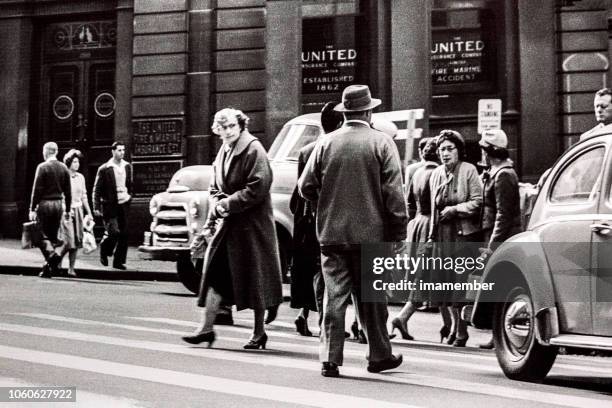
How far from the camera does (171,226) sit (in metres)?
14.6

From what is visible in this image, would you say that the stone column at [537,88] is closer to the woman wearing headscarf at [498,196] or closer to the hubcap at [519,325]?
the woman wearing headscarf at [498,196]

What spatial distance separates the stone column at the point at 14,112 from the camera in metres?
24.6

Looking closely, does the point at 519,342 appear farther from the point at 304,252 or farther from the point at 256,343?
the point at 304,252

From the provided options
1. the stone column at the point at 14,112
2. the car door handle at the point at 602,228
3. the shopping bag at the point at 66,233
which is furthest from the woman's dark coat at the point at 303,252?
the stone column at the point at 14,112

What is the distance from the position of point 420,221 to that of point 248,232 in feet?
7.47

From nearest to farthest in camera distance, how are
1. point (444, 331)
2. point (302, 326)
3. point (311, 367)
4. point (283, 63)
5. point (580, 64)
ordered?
point (311, 367) → point (444, 331) → point (302, 326) → point (580, 64) → point (283, 63)

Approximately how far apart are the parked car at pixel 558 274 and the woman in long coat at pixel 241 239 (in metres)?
1.89

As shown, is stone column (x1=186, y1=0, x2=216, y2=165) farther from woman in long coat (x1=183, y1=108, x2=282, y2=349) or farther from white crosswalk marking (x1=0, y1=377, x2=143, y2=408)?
white crosswalk marking (x1=0, y1=377, x2=143, y2=408)

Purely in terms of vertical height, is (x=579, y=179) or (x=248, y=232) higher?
(x=579, y=179)

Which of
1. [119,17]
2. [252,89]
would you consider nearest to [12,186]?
[119,17]

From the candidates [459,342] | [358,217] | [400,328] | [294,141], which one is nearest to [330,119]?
[400,328]

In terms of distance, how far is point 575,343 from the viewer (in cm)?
679

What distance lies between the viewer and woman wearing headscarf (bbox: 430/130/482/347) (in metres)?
9.86

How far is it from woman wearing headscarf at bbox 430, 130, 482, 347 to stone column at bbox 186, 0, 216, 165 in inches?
521
